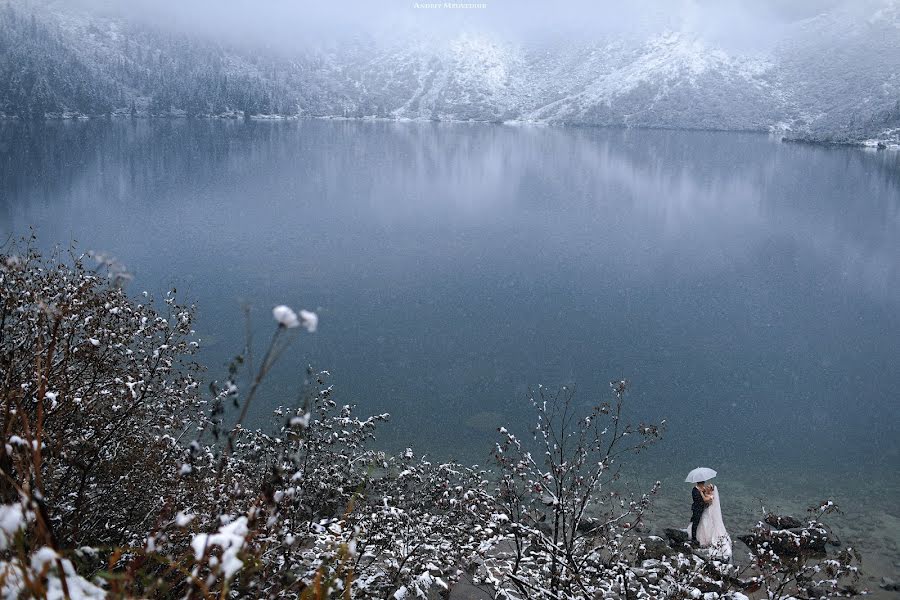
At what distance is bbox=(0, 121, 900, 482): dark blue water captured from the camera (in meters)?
17.5

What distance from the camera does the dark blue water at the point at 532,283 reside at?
1753cm

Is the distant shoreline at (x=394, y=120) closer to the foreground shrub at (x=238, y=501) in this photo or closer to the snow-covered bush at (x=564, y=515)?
the snow-covered bush at (x=564, y=515)

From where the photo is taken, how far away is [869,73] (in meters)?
185

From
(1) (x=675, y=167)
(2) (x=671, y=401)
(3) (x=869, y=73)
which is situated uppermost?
(3) (x=869, y=73)

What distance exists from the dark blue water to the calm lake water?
11 cm

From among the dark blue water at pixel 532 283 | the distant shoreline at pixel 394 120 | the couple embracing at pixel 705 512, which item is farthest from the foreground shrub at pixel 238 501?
the distant shoreline at pixel 394 120

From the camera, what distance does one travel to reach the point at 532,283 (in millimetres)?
29203

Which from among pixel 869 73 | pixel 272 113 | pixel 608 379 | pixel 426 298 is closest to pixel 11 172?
pixel 426 298

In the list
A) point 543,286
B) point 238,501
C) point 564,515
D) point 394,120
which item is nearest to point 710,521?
point 564,515

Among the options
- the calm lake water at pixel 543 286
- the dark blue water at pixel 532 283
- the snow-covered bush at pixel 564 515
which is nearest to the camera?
the snow-covered bush at pixel 564 515

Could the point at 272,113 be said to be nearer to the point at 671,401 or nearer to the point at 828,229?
the point at 828,229

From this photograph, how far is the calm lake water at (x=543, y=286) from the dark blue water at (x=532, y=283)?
0.11 metres

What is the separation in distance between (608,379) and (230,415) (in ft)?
33.3

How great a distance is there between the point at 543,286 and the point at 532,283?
59 centimetres
